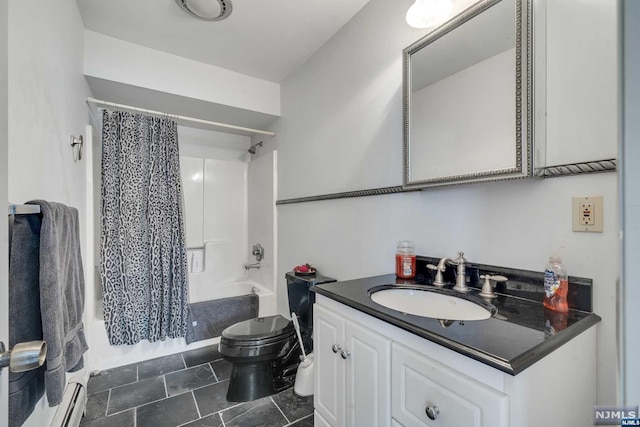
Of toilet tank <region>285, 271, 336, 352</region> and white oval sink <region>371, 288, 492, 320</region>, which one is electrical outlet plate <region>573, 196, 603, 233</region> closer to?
white oval sink <region>371, 288, 492, 320</region>

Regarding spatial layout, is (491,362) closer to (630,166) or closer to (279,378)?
(630,166)

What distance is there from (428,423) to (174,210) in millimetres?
2286

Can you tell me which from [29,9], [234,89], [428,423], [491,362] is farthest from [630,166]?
[234,89]

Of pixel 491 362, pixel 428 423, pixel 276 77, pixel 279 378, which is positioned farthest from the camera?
pixel 276 77

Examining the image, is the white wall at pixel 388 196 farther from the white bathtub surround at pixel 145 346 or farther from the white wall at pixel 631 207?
the white bathtub surround at pixel 145 346

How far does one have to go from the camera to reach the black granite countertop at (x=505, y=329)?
619 millimetres

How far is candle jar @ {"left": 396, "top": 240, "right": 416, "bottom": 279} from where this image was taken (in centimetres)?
133

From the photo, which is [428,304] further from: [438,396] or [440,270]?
[438,396]

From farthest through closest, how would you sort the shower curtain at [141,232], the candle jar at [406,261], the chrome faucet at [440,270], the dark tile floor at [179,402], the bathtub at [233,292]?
the bathtub at [233,292] < the shower curtain at [141,232] < the dark tile floor at [179,402] < the candle jar at [406,261] < the chrome faucet at [440,270]

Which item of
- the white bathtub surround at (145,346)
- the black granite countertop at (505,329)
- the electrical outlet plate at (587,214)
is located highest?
the electrical outlet plate at (587,214)

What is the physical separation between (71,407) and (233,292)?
1.61 meters

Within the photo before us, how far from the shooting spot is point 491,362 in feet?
1.97

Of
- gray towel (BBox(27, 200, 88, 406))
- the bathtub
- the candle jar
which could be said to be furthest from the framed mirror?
the bathtub

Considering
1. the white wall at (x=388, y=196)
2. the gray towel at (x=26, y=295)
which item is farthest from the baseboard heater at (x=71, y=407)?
the white wall at (x=388, y=196)
